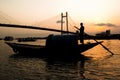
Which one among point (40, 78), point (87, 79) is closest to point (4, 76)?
point (40, 78)

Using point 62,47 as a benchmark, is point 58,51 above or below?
below

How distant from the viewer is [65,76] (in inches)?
868

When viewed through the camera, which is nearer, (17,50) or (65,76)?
(65,76)

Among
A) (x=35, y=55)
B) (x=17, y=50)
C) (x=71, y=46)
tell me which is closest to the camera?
(x=71, y=46)

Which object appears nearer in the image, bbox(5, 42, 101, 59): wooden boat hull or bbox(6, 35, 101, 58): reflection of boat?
bbox(6, 35, 101, 58): reflection of boat

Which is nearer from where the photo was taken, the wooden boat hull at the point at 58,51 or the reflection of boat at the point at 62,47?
the reflection of boat at the point at 62,47

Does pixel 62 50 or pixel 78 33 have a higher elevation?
pixel 78 33

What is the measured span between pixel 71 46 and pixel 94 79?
1831cm

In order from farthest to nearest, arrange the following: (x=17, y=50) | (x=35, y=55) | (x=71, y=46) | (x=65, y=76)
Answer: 1. (x=17, y=50)
2. (x=35, y=55)
3. (x=71, y=46)
4. (x=65, y=76)

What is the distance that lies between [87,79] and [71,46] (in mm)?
18104

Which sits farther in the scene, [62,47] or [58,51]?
[58,51]

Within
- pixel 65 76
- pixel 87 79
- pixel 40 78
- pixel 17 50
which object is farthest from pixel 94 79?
pixel 17 50

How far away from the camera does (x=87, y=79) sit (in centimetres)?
2086

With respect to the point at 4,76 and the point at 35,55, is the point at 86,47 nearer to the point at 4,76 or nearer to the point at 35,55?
the point at 35,55
